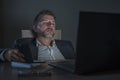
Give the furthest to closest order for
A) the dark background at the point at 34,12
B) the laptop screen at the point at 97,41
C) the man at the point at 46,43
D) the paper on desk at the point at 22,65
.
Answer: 1. the dark background at the point at 34,12
2. the man at the point at 46,43
3. the paper on desk at the point at 22,65
4. the laptop screen at the point at 97,41

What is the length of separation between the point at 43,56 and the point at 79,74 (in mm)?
1568

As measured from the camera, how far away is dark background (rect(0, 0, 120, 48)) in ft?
11.4

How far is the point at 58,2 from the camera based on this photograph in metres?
3.70

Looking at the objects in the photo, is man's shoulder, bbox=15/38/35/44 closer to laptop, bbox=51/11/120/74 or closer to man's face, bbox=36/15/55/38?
man's face, bbox=36/15/55/38

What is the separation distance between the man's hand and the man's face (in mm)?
1193

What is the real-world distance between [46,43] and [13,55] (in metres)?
1.26

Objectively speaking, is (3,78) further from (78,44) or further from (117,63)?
(117,63)

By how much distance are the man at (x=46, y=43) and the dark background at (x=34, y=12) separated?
464 millimetres

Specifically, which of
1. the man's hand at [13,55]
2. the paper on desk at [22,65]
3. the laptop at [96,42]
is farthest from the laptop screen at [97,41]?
the man's hand at [13,55]

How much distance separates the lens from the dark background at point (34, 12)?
11.4 feet

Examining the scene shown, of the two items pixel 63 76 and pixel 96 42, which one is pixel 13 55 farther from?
pixel 96 42

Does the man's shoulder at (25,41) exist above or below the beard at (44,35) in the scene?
below

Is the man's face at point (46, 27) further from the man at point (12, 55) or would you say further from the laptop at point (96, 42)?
the laptop at point (96, 42)

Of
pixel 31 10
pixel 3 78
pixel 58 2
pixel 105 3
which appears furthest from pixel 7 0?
pixel 3 78
